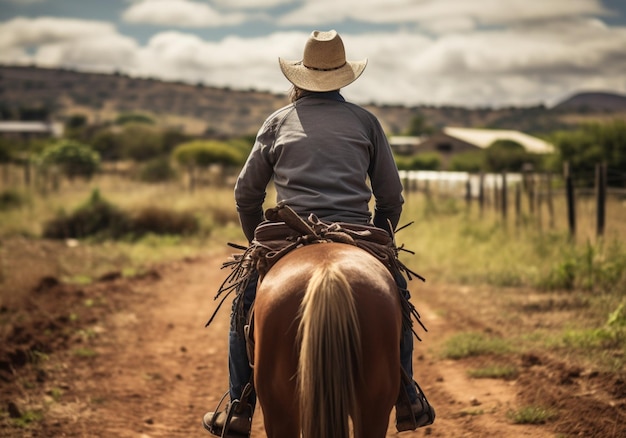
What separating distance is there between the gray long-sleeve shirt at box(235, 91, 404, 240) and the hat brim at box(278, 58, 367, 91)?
77 mm

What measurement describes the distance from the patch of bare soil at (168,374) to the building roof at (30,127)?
103599 millimetres

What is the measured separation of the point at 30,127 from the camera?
110375 mm

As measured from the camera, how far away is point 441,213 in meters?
19.0

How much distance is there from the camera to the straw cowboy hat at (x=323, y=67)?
4.22 metres

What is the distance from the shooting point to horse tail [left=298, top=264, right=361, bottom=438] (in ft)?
10.2

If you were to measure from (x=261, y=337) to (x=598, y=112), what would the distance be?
156677 mm

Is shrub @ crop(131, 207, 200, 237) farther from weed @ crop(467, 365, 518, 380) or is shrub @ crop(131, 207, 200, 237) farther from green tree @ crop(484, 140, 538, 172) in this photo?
green tree @ crop(484, 140, 538, 172)

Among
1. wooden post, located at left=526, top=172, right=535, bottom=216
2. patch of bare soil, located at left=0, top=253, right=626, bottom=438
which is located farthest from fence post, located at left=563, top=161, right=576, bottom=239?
patch of bare soil, located at left=0, top=253, right=626, bottom=438

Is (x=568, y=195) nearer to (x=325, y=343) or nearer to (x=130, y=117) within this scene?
(x=325, y=343)

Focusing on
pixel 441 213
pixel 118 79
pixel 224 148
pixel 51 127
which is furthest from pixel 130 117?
pixel 441 213

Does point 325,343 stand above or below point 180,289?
above

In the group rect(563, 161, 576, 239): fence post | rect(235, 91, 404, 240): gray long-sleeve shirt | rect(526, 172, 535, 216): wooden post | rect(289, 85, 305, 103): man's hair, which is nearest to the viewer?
rect(235, 91, 404, 240): gray long-sleeve shirt

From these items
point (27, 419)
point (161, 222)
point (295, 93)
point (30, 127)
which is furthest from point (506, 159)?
point (30, 127)

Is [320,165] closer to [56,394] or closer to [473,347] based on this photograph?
[56,394]
